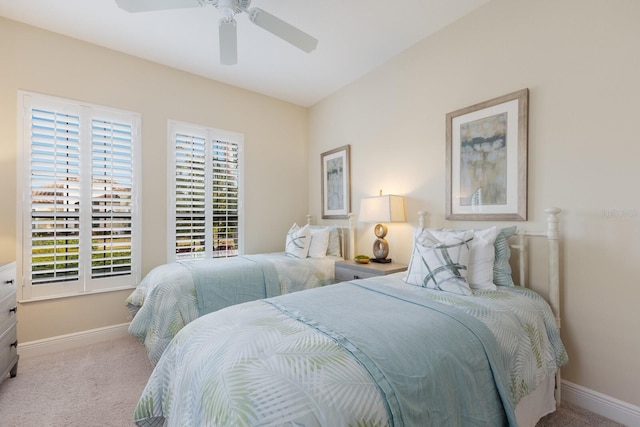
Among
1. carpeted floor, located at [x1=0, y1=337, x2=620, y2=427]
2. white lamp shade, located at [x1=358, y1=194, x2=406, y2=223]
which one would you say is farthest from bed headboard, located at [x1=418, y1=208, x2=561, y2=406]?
white lamp shade, located at [x1=358, y1=194, x2=406, y2=223]

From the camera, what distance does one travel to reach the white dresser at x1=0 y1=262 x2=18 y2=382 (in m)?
2.04

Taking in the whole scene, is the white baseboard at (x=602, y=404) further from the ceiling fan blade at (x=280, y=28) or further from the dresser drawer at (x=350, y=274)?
the ceiling fan blade at (x=280, y=28)

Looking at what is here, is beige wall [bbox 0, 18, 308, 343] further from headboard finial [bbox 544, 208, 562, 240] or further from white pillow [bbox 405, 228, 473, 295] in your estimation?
headboard finial [bbox 544, 208, 562, 240]

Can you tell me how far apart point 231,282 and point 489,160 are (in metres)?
2.38

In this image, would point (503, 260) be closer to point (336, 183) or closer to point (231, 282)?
point (231, 282)

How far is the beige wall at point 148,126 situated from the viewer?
8.60 ft

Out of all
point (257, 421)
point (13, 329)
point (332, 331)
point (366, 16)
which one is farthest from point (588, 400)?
point (13, 329)

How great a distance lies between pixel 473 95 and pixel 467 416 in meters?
2.32

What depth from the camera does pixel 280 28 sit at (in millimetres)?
2111

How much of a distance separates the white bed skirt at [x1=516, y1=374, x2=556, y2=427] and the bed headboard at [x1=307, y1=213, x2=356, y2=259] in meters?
2.13

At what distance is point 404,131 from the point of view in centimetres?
305

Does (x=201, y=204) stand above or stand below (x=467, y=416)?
above

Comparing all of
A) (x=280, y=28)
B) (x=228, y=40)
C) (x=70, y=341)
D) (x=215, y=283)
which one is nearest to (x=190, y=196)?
(x=215, y=283)

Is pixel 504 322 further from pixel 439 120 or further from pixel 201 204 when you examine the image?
pixel 201 204
